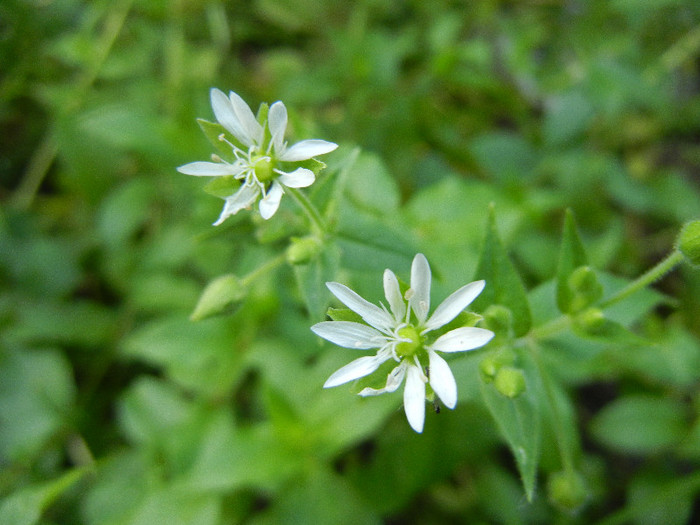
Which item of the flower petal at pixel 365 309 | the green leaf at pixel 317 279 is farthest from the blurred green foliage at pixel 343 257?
the flower petal at pixel 365 309

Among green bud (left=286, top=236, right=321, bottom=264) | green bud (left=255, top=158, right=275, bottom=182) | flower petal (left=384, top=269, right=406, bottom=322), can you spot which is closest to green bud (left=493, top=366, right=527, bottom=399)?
flower petal (left=384, top=269, right=406, bottom=322)

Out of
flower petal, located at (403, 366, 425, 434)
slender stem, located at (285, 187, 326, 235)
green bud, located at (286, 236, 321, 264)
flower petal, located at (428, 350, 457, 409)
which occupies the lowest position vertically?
flower petal, located at (403, 366, 425, 434)

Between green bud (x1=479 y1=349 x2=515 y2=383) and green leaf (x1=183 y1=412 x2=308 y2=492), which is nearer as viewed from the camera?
green bud (x1=479 y1=349 x2=515 y2=383)

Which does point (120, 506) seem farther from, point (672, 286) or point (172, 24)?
point (672, 286)

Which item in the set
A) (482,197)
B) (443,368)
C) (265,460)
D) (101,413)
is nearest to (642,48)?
(482,197)

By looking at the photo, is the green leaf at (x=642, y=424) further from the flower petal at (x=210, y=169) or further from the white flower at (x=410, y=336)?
the flower petal at (x=210, y=169)

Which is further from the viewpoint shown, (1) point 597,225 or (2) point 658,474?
(1) point 597,225

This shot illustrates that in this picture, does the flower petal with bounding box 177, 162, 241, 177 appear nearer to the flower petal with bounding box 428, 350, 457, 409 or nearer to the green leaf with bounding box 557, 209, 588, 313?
the flower petal with bounding box 428, 350, 457, 409
